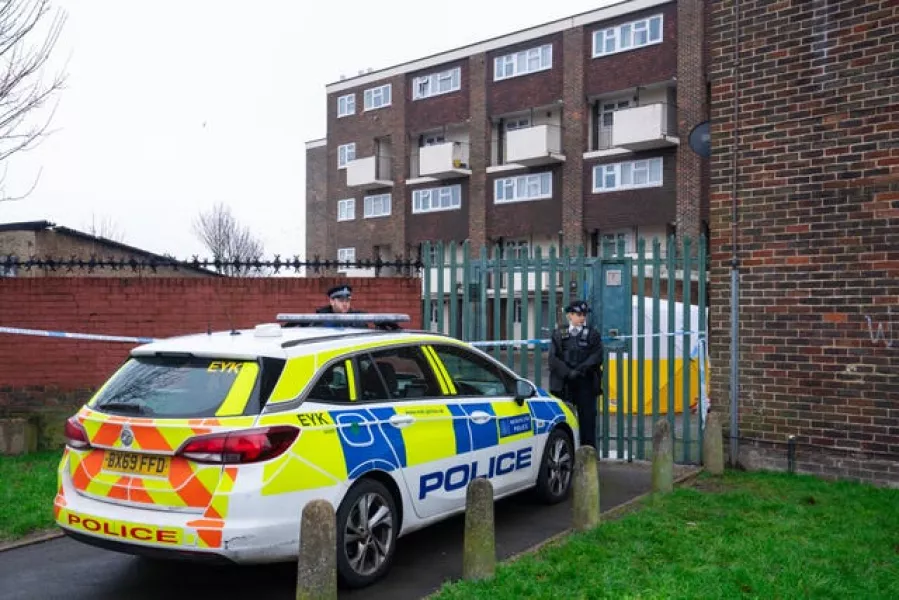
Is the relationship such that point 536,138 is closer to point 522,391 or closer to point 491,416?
point 522,391

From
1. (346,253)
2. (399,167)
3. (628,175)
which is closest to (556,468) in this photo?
(628,175)

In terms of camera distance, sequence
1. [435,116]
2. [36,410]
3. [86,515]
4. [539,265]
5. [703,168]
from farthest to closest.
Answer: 1. [435,116]
2. [703,168]
3. [36,410]
4. [539,265]
5. [86,515]

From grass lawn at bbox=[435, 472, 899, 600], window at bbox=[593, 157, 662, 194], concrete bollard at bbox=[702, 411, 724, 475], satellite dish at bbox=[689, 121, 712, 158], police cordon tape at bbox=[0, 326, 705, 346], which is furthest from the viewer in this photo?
window at bbox=[593, 157, 662, 194]

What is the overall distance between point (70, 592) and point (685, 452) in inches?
235

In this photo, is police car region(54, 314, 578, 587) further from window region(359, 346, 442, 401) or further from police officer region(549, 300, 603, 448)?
police officer region(549, 300, 603, 448)

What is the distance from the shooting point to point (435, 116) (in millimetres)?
39000

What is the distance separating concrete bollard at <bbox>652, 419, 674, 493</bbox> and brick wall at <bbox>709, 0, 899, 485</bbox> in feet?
5.05

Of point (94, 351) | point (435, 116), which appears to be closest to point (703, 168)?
point (435, 116)

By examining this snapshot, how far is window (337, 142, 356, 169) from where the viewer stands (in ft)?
144

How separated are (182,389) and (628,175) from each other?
95.3 feet

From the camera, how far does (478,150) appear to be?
37.2 meters

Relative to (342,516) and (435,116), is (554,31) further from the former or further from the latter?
(342,516)

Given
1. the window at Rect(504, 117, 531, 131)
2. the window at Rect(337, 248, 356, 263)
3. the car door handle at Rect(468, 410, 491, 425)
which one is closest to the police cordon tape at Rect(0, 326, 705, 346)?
the car door handle at Rect(468, 410, 491, 425)

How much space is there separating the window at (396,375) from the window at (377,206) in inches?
1441
